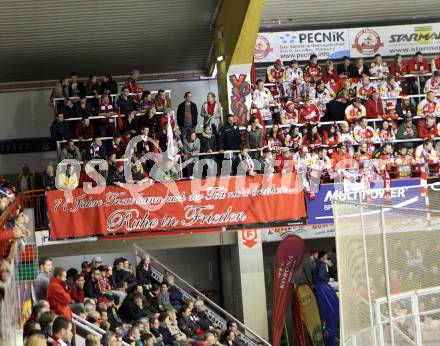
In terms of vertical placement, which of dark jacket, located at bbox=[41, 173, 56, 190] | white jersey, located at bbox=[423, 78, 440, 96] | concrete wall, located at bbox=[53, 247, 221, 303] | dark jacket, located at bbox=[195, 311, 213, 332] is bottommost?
dark jacket, located at bbox=[195, 311, 213, 332]

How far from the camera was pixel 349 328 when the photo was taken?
980 centimetres

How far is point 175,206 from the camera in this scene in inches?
713

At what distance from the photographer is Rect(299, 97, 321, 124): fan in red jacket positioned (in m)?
21.7

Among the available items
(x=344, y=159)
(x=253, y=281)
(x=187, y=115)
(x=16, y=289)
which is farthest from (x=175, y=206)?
(x=16, y=289)

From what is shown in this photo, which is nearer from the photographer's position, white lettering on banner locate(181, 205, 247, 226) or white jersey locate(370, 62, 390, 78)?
white lettering on banner locate(181, 205, 247, 226)

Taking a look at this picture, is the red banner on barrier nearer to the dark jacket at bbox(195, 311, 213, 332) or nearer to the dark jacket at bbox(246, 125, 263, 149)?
the dark jacket at bbox(246, 125, 263, 149)

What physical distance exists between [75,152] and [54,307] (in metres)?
7.71

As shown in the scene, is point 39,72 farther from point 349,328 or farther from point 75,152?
point 349,328

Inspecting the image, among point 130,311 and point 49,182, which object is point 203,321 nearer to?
point 130,311

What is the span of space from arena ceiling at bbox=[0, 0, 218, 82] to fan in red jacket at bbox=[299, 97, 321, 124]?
327 centimetres

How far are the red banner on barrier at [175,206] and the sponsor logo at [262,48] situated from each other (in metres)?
5.64

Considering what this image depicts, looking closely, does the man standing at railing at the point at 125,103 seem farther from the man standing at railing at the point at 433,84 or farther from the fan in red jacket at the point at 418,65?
the man standing at railing at the point at 433,84

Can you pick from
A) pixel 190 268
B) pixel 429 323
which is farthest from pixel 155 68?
pixel 429 323

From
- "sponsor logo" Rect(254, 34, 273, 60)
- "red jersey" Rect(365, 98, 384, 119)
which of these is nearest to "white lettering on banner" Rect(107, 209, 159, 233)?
"sponsor logo" Rect(254, 34, 273, 60)
